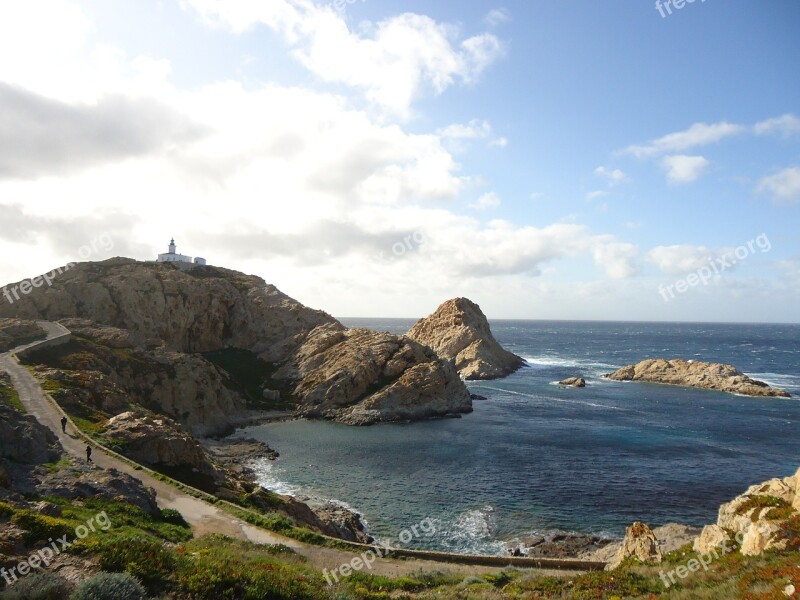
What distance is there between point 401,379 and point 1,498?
65711 mm

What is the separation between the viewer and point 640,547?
849 inches

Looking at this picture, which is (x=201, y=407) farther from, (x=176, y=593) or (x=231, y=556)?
(x=176, y=593)

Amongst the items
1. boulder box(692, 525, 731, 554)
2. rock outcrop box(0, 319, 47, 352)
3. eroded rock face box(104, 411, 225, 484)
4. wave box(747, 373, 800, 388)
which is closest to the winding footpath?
eroded rock face box(104, 411, 225, 484)

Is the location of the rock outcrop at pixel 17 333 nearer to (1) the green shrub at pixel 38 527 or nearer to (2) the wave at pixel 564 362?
(1) the green shrub at pixel 38 527

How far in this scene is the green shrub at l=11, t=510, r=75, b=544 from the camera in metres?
14.9

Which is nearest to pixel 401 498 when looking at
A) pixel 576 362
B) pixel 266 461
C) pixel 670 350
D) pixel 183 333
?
pixel 266 461

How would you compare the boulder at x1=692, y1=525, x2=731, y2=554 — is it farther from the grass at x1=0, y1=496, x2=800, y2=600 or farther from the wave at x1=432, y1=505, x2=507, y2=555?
the wave at x1=432, y1=505, x2=507, y2=555

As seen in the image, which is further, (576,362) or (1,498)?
(576,362)

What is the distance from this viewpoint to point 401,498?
41688 millimetres

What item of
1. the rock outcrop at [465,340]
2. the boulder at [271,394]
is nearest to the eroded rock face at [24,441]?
the boulder at [271,394]

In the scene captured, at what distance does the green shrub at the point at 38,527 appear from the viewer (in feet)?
49.0

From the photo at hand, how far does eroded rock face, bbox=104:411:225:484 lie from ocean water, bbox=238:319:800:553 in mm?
10915

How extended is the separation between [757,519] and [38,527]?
26.3 m

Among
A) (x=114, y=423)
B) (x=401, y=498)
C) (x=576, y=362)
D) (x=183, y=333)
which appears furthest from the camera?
(x=576, y=362)
